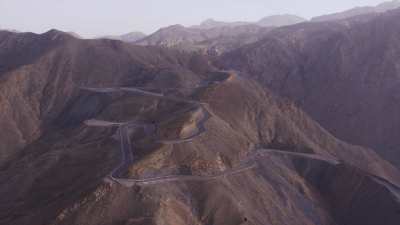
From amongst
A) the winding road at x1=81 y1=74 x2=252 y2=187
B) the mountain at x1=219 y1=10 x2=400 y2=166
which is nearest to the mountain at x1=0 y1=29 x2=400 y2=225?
the winding road at x1=81 y1=74 x2=252 y2=187

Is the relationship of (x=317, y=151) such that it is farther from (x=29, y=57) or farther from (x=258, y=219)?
(x=29, y=57)

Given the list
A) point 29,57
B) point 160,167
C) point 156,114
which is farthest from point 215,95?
point 29,57

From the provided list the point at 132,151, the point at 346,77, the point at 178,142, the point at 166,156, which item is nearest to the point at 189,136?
the point at 178,142

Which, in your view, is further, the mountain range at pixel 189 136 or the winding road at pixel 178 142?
the winding road at pixel 178 142

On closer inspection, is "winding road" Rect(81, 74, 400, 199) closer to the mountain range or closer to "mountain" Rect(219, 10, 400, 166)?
the mountain range

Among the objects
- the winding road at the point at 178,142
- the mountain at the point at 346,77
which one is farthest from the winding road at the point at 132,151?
the mountain at the point at 346,77

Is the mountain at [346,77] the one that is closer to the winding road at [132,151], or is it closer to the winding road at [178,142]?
the winding road at [178,142]

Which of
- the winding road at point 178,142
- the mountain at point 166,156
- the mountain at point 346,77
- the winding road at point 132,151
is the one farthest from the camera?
the mountain at point 346,77
